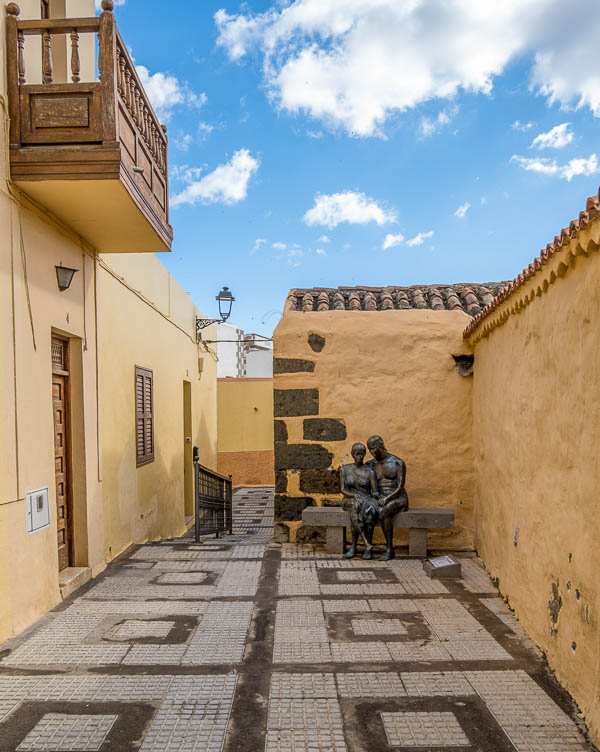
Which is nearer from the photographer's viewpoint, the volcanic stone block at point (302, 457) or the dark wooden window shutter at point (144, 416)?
the volcanic stone block at point (302, 457)

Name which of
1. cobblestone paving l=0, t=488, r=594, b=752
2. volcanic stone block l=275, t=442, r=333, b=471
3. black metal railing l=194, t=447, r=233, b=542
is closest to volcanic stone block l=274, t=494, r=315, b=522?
volcanic stone block l=275, t=442, r=333, b=471

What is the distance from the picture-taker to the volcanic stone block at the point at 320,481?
20.8ft

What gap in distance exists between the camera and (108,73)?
4.02 meters

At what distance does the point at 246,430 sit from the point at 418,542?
10709 mm

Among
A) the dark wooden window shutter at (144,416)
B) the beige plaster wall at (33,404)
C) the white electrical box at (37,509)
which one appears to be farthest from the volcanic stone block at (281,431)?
the white electrical box at (37,509)

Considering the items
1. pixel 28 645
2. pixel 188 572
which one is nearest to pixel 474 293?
pixel 188 572

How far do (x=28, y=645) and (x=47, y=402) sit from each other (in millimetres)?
1706

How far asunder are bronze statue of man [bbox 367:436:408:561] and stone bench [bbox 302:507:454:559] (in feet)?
0.36

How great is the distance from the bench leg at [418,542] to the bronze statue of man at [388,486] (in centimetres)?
20

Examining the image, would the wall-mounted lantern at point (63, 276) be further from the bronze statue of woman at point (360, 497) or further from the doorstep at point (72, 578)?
the bronze statue of woman at point (360, 497)

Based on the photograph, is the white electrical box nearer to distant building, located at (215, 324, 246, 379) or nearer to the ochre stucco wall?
the ochre stucco wall

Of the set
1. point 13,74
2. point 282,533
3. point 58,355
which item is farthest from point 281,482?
point 13,74

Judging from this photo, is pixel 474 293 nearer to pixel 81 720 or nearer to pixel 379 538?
pixel 379 538

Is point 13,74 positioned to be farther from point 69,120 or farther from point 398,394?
point 398,394
